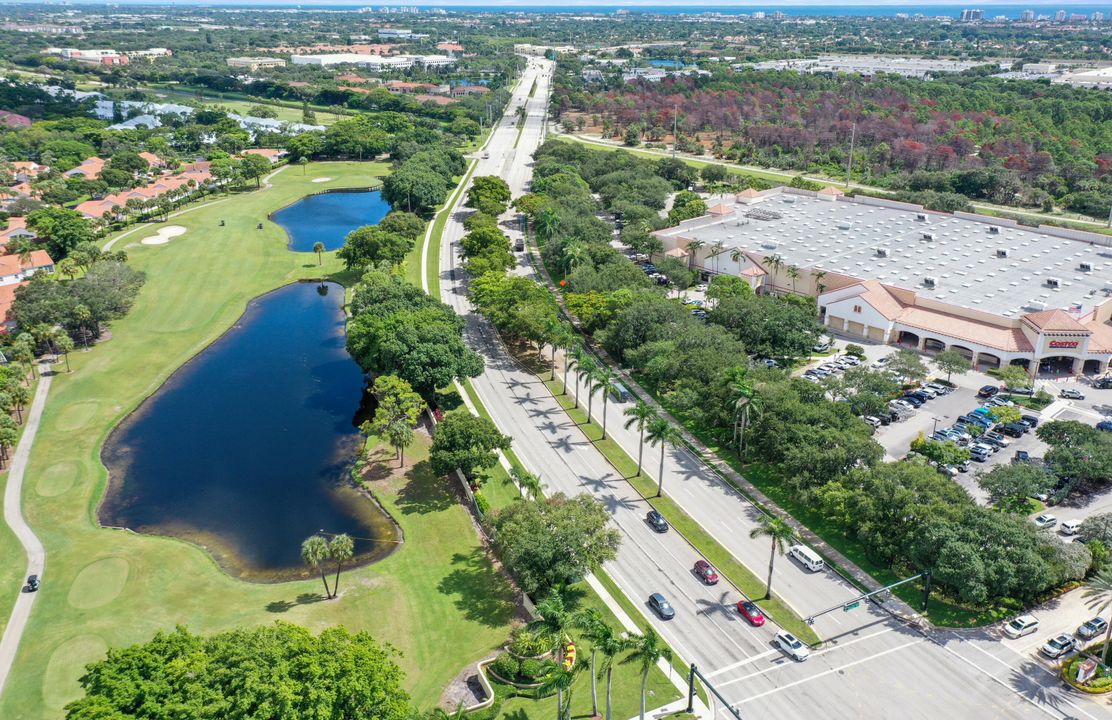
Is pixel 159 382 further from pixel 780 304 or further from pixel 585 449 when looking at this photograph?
pixel 780 304

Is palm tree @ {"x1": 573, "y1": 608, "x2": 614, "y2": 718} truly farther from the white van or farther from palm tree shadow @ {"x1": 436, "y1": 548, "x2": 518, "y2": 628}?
the white van

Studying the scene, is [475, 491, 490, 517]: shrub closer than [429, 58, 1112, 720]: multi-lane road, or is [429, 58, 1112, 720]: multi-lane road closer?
[429, 58, 1112, 720]: multi-lane road

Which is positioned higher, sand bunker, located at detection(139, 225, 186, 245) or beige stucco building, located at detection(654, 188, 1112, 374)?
beige stucco building, located at detection(654, 188, 1112, 374)

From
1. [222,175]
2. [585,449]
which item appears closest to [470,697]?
[585,449]

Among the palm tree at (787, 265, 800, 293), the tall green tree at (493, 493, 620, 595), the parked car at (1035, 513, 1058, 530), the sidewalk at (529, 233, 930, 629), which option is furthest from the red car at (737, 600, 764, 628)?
the palm tree at (787, 265, 800, 293)

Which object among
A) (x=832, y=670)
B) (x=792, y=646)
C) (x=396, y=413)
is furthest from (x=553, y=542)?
(x=396, y=413)

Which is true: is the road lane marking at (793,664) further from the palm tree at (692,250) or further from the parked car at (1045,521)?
the palm tree at (692,250)

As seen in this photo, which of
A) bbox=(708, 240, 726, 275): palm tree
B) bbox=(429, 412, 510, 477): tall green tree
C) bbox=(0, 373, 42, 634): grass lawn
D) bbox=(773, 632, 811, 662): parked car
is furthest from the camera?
bbox=(708, 240, 726, 275): palm tree
